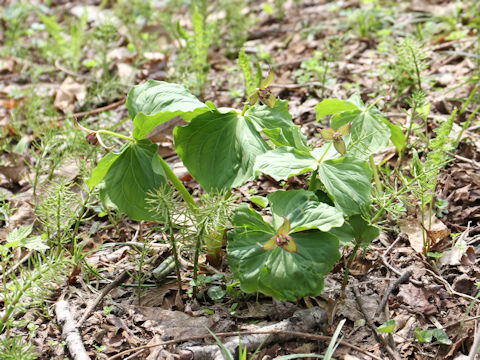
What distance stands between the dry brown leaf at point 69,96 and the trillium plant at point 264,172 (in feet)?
5.92

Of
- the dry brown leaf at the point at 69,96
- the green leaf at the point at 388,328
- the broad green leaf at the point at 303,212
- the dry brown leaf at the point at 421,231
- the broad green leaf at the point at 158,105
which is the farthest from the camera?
the dry brown leaf at the point at 69,96

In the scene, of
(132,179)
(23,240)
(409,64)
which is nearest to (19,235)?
(23,240)

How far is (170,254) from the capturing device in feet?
7.46

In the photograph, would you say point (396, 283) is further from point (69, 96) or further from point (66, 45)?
point (66, 45)

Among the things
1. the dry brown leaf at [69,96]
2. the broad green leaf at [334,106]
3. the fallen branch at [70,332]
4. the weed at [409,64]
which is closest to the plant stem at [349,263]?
the broad green leaf at [334,106]

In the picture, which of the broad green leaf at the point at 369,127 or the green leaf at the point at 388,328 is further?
the broad green leaf at the point at 369,127

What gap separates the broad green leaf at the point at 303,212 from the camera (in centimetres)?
171

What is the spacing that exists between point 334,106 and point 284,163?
2.19ft

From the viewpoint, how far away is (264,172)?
1785 mm

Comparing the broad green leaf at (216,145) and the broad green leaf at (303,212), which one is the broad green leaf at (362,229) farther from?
the broad green leaf at (216,145)

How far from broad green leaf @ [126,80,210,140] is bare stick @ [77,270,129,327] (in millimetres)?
622

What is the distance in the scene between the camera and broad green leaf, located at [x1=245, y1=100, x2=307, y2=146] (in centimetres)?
204

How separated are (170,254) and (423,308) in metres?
1.12

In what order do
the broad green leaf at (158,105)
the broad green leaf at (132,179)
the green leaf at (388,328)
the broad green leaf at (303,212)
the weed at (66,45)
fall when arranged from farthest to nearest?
the weed at (66,45), the broad green leaf at (132,179), the broad green leaf at (158,105), the green leaf at (388,328), the broad green leaf at (303,212)
